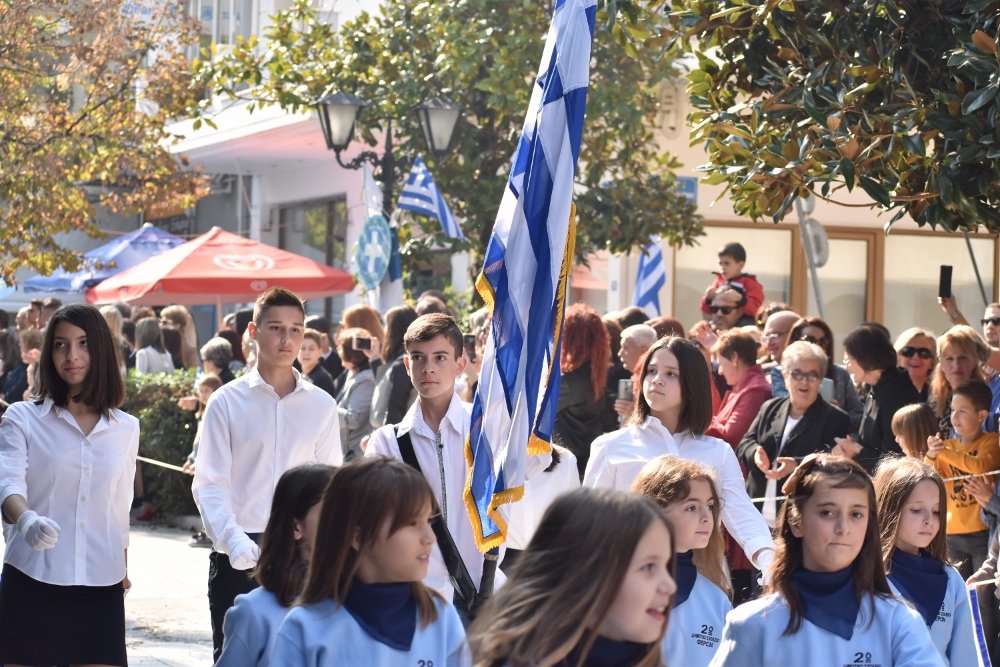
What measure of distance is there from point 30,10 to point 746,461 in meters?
9.16

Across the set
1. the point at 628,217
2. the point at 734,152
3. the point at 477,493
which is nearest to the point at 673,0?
the point at 734,152

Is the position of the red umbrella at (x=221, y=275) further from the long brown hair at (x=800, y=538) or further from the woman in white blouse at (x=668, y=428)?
the long brown hair at (x=800, y=538)

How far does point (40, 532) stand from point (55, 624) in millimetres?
631

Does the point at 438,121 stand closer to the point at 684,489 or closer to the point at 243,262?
the point at 243,262

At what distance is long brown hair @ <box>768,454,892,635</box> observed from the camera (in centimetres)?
461

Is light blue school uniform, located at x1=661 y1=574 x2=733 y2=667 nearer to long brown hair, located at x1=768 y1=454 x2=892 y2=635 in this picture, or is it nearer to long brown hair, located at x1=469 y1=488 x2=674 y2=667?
long brown hair, located at x1=768 y1=454 x2=892 y2=635

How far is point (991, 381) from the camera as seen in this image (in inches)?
350

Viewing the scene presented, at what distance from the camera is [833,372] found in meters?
9.44

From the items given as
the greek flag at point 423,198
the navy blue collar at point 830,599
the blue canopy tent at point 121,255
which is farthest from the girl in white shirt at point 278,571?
the blue canopy tent at point 121,255

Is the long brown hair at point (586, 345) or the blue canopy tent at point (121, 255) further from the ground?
the blue canopy tent at point (121, 255)

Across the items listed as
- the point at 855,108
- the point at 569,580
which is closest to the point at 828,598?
the point at 569,580

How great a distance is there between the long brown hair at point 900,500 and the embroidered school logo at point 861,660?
1.15 metres

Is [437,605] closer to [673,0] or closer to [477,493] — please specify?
[477,493]

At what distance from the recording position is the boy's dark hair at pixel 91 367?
6285 mm
